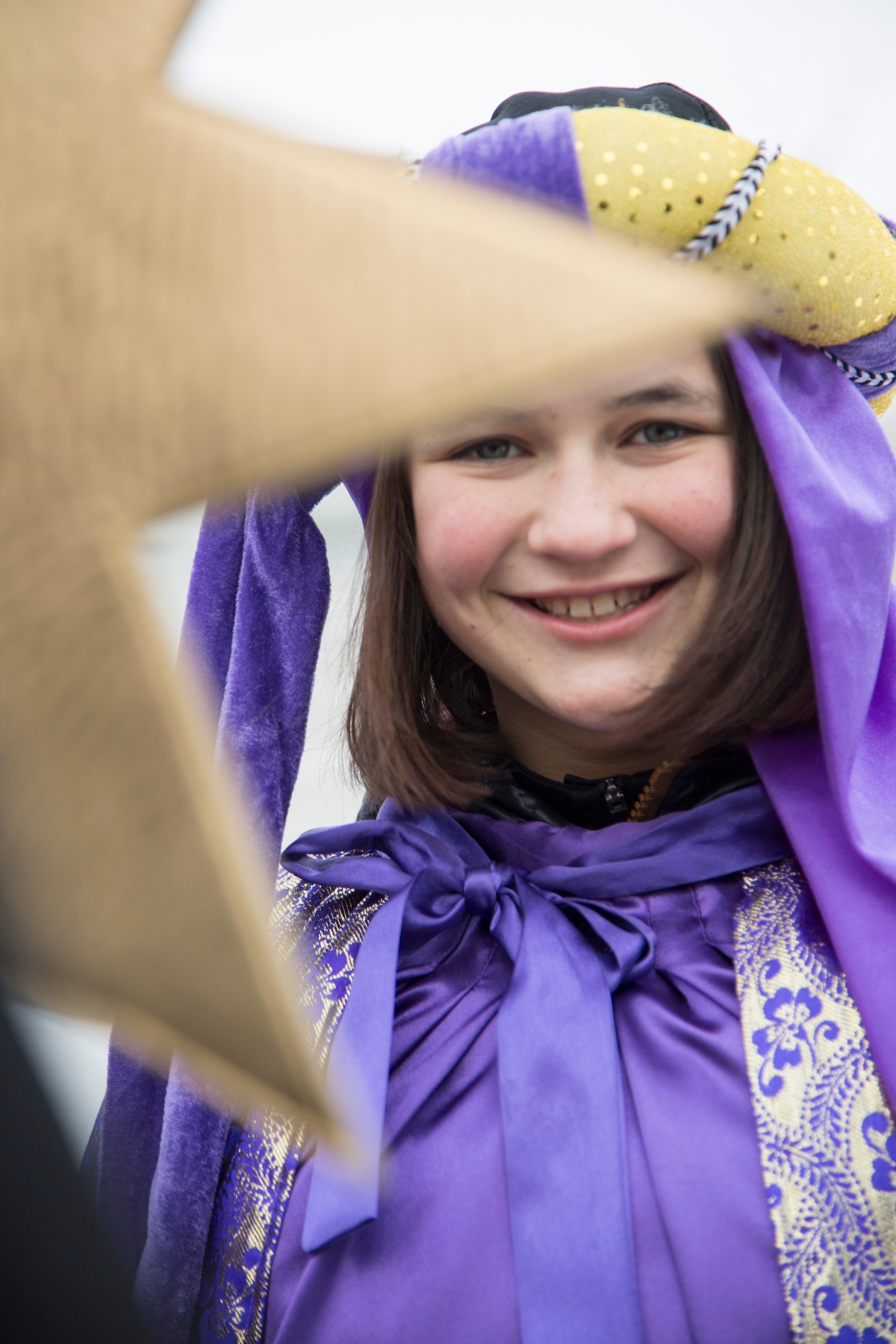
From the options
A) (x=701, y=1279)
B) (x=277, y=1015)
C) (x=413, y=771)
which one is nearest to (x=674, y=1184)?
(x=701, y=1279)

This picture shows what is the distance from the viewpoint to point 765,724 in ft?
2.77

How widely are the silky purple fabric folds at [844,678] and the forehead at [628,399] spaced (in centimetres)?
3

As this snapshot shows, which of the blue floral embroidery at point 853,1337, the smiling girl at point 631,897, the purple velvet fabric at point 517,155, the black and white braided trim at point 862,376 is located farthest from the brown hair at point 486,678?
the blue floral embroidery at point 853,1337

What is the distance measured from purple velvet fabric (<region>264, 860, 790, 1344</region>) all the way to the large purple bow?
16mm

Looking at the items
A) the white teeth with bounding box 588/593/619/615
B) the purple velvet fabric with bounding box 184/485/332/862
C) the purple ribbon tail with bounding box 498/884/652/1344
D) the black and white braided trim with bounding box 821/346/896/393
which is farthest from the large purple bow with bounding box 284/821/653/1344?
the black and white braided trim with bounding box 821/346/896/393

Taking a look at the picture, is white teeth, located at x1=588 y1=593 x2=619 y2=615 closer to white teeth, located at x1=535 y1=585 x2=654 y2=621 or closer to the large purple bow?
white teeth, located at x1=535 y1=585 x2=654 y2=621

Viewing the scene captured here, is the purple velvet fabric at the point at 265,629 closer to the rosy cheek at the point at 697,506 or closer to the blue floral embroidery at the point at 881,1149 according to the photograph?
the rosy cheek at the point at 697,506

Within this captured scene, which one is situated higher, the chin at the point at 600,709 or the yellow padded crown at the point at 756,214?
the yellow padded crown at the point at 756,214

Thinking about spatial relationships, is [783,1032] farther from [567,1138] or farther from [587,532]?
[587,532]

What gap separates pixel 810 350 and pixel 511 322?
2.43 feet

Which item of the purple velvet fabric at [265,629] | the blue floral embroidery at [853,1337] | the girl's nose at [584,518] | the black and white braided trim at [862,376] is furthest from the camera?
the purple velvet fabric at [265,629]

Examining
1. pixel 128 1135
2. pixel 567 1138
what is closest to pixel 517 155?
pixel 567 1138

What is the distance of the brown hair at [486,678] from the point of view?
2.64ft

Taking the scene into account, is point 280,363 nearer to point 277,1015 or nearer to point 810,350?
point 277,1015
